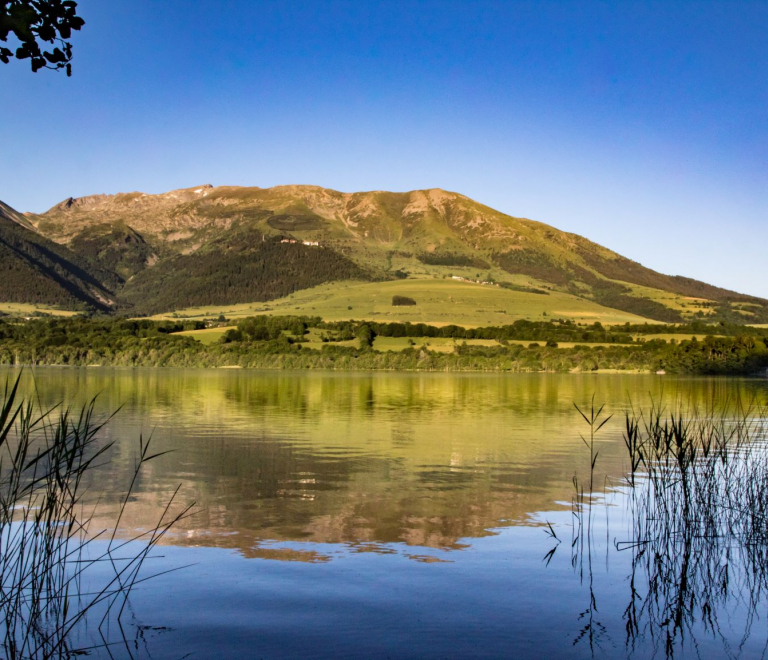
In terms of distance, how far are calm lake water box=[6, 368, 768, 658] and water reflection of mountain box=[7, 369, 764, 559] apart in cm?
9

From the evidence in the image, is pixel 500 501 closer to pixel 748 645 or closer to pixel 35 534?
pixel 748 645

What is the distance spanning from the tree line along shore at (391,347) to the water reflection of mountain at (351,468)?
3059 inches

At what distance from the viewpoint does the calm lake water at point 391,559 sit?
9852 millimetres

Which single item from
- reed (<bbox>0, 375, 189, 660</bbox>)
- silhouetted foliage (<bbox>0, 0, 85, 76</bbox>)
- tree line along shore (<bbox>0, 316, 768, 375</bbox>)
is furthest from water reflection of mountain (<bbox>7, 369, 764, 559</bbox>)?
tree line along shore (<bbox>0, 316, 768, 375</bbox>)

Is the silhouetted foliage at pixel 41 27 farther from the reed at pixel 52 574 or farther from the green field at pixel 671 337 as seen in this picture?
the green field at pixel 671 337

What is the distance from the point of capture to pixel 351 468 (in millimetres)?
23922

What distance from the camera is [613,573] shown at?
13016mm

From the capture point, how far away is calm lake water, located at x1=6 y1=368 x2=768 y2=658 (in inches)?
388

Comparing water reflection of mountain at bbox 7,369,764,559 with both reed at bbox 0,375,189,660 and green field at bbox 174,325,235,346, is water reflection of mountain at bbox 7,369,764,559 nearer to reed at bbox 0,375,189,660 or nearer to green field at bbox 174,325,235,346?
reed at bbox 0,375,189,660

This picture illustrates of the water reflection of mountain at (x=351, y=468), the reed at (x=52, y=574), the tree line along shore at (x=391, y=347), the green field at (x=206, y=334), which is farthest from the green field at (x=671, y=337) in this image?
the reed at (x=52, y=574)

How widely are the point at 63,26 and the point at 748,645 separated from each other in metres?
10.9

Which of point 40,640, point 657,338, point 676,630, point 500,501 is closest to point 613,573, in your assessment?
point 676,630

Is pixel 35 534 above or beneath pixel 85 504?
above

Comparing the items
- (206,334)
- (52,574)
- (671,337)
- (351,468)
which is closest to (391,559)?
(52,574)
